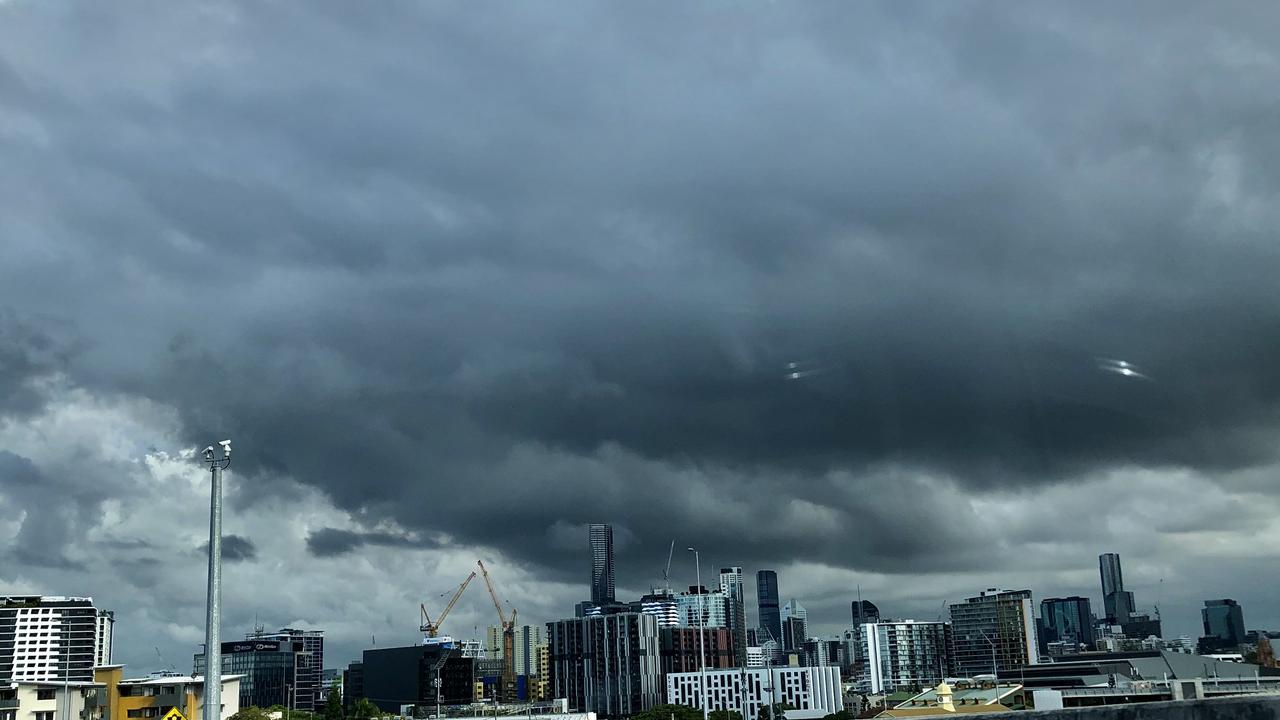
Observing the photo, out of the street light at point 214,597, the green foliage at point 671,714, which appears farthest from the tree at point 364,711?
Answer: the street light at point 214,597

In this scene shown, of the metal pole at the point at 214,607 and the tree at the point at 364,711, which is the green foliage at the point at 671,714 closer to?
the tree at the point at 364,711

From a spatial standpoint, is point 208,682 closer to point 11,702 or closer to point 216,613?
point 216,613

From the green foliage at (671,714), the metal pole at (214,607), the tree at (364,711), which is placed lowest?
the green foliage at (671,714)

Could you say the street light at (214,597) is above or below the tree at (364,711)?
above

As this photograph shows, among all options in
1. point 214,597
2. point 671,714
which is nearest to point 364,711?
point 671,714

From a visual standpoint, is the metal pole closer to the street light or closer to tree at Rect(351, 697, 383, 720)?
the street light

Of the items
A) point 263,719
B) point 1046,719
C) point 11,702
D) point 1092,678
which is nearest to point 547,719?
point 263,719

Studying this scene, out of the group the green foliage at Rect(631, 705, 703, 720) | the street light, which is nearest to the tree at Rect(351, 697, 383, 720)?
the green foliage at Rect(631, 705, 703, 720)
